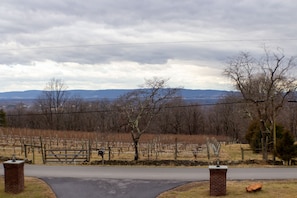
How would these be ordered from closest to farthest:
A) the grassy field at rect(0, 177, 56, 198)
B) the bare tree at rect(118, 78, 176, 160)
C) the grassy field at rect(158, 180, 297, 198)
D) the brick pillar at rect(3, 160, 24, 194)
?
the grassy field at rect(158, 180, 297, 198), the grassy field at rect(0, 177, 56, 198), the brick pillar at rect(3, 160, 24, 194), the bare tree at rect(118, 78, 176, 160)

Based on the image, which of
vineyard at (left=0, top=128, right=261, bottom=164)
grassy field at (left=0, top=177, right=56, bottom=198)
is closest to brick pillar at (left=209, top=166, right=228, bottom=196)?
grassy field at (left=0, top=177, right=56, bottom=198)

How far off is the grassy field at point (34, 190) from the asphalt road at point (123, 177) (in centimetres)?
37

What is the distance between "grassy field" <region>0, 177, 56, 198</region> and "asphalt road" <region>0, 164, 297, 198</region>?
0.37 m

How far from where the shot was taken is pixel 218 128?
83.3m

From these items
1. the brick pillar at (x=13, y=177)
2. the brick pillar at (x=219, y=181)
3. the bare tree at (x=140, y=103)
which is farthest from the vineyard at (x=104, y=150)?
the brick pillar at (x=219, y=181)

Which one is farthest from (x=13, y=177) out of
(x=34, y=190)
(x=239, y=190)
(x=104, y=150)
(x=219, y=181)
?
(x=104, y=150)

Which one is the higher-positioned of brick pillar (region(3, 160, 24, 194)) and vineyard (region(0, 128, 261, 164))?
brick pillar (region(3, 160, 24, 194))

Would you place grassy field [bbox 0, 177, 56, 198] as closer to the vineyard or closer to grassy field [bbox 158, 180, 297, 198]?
grassy field [bbox 158, 180, 297, 198]

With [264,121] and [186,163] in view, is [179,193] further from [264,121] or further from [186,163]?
[264,121]

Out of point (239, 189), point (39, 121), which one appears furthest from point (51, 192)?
point (39, 121)

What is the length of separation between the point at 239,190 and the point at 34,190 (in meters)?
8.71

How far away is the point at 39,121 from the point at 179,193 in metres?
72.3

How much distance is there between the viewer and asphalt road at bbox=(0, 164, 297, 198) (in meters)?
17.6

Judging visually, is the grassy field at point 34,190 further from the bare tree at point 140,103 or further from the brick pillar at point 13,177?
the bare tree at point 140,103
